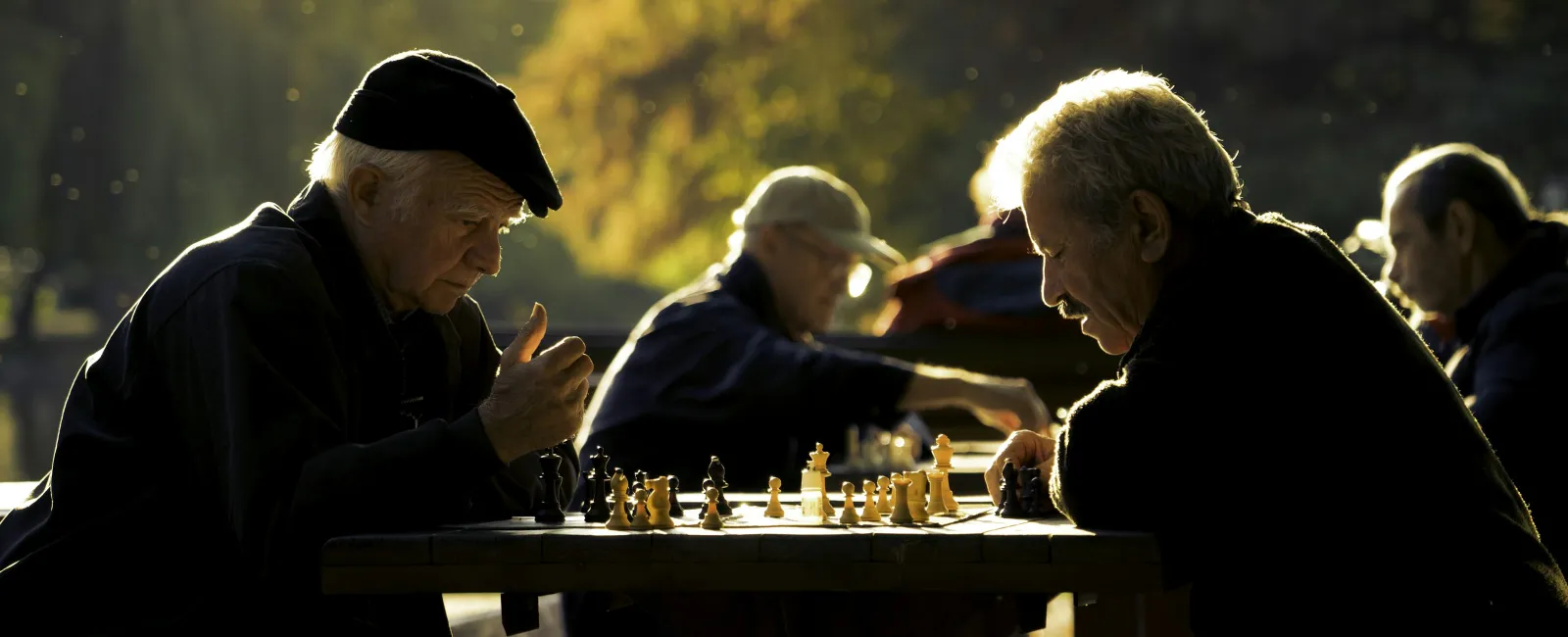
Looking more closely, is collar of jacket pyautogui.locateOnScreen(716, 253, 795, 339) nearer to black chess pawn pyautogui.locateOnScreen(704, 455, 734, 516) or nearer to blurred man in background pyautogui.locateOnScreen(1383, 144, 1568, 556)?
blurred man in background pyautogui.locateOnScreen(1383, 144, 1568, 556)

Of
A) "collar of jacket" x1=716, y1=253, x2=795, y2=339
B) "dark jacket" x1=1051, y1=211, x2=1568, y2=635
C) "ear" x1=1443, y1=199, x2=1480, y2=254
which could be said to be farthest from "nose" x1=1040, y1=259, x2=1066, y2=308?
"collar of jacket" x1=716, y1=253, x2=795, y2=339

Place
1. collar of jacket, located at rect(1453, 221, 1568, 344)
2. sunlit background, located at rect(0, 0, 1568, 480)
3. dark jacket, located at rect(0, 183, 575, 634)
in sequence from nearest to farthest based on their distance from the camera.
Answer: dark jacket, located at rect(0, 183, 575, 634) < collar of jacket, located at rect(1453, 221, 1568, 344) < sunlit background, located at rect(0, 0, 1568, 480)

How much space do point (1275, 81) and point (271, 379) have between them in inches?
491

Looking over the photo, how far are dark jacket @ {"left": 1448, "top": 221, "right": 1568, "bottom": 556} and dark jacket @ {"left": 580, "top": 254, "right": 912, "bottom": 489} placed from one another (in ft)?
5.02

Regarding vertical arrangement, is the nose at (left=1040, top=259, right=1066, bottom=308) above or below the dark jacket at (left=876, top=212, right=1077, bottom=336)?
below

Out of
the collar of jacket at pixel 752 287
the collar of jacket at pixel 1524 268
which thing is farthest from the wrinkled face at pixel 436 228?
the collar of jacket at pixel 1524 268

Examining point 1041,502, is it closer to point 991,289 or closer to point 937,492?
point 937,492

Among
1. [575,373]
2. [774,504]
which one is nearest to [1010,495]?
[774,504]

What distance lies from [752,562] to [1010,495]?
578 mm

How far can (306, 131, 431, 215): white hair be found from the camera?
286 cm

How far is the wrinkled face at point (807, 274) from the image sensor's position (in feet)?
17.7

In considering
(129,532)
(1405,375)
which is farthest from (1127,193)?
(129,532)

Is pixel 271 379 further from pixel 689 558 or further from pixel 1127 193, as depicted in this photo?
pixel 1127 193

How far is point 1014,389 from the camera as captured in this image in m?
4.80
